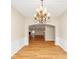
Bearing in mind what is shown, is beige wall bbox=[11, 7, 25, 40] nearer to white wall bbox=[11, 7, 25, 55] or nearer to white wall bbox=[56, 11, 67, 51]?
white wall bbox=[11, 7, 25, 55]

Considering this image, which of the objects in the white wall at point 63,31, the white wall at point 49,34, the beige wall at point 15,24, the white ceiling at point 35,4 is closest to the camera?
the white ceiling at point 35,4

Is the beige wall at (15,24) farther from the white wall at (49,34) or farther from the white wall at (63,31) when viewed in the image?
the white wall at (49,34)

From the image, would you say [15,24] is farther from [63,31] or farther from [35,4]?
[63,31]

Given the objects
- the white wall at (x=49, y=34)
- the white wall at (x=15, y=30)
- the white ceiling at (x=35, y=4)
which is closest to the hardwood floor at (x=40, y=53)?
the white wall at (x=15, y=30)

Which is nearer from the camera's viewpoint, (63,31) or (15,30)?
(15,30)

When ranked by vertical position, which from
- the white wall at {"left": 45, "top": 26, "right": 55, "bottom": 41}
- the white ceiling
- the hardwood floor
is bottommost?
the hardwood floor

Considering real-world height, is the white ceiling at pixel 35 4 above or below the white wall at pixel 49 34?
above

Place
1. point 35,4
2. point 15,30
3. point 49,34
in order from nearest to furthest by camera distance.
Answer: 1. point 35,4
2. point 15,30
3. point 49,34

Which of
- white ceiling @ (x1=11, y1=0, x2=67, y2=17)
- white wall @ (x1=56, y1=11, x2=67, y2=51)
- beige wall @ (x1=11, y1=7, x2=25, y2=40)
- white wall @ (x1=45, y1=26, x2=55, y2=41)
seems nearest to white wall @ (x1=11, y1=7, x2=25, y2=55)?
beige wall @ (x1=11, y1=7, x2=25, y2=40)

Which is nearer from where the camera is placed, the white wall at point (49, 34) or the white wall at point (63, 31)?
the white wall at point (63, 31)

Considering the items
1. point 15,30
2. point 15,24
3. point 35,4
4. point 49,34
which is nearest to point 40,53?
point 15,30
